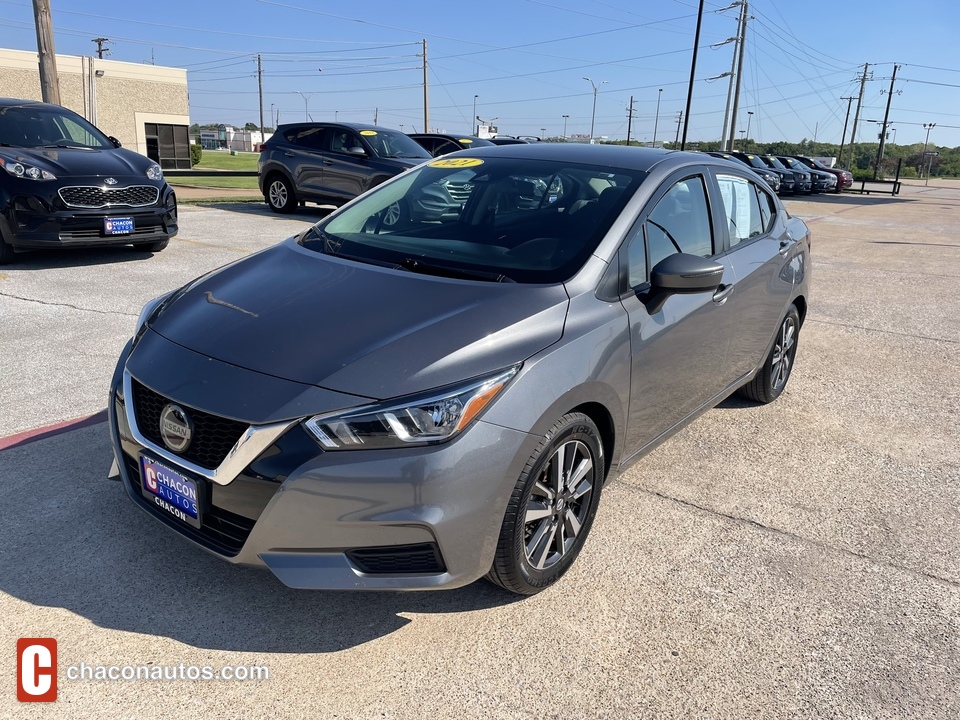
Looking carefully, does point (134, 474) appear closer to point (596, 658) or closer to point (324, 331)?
point (324, 331)

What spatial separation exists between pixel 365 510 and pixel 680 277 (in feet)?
5.20

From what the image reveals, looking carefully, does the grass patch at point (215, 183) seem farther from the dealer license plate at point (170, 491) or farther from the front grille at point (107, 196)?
the dealer license plate at point (170, 491)

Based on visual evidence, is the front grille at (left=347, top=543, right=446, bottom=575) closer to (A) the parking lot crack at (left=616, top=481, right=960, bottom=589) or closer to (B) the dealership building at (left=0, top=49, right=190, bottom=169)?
(A) the parking lot crack at (left=616, top=481, right=960, bottom=589)

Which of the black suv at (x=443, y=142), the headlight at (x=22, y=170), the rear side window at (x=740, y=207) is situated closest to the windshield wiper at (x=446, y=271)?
the rear side window at (x=740, y=207)

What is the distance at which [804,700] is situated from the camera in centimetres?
240

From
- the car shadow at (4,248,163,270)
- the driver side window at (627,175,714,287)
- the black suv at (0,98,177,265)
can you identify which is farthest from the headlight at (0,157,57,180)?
the driver side window at (627,175,714,287)

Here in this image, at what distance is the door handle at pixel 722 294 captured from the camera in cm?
377

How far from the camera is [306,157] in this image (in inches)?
556

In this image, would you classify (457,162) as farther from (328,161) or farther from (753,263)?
(328,161)

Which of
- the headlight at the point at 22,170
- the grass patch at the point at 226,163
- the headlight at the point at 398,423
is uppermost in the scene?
the headlight at the point at 22,170

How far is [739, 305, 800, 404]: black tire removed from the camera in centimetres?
486

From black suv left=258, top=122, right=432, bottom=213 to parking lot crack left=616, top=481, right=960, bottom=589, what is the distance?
10.5 meters

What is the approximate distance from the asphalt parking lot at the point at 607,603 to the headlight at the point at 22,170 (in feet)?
11.7

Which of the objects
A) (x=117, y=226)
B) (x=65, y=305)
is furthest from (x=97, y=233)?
(x=65, y=305)
